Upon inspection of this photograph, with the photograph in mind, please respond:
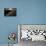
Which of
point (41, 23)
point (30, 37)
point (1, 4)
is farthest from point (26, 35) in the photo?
point (1, 4)

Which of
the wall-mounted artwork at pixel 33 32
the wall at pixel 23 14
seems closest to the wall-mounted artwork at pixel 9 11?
the wall at pixel 23 14

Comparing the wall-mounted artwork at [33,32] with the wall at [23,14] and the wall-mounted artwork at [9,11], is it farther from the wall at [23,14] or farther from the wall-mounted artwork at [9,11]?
the wall-mounted artwork at [9,11]

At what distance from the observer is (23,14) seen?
11.3 ft

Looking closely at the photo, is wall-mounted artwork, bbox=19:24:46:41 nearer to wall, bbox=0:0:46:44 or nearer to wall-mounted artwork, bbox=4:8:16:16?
wall, bbox=0:0:46:44

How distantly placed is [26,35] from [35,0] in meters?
1.03

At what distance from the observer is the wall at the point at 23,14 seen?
11.3 feet

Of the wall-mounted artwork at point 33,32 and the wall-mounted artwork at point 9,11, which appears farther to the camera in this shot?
the wall-mounted artwork at point 9,11

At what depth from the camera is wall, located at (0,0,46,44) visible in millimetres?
3430

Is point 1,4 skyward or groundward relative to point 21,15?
skyward

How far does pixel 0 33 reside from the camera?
342 centimetres

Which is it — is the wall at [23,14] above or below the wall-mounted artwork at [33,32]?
above

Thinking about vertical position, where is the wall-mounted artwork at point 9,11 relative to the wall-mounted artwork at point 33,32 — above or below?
above

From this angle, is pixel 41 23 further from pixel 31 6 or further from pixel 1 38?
pixel 1 38

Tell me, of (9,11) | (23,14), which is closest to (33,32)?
(23,14)
